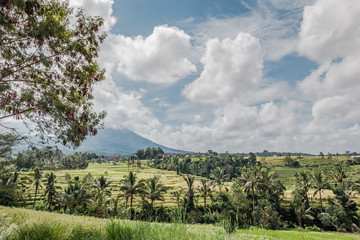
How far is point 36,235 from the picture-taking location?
21.0 feet

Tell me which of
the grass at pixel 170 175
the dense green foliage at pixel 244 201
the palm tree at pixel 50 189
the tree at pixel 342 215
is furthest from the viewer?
the grass at pixel 170 175

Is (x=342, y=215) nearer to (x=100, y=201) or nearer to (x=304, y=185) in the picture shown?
(x=304, y=185)

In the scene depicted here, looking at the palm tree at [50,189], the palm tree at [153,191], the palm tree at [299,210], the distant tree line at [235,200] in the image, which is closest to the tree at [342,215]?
the distant tree line at [235,200]

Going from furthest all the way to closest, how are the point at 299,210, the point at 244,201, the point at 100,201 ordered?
the point at 244,201 < the point at 299,210 < the point at 100,201

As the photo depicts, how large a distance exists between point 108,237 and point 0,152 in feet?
29.0

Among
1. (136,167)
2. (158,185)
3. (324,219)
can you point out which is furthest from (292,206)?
(136,167)

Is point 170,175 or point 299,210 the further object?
point 170,175

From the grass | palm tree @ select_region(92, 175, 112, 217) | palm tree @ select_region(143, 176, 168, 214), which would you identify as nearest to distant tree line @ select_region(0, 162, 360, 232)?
palm tree @ select_region(143, 176, 168, 214)

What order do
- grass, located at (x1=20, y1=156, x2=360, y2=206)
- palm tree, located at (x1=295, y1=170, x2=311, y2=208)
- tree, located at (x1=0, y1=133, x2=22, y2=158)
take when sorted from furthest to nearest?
1. grass, located at (x1=20, y1=156, x2=360, y2=206)
2. palm tree, located at (x1=295, y1=170, x2=311, y2=208)
3. tree, located at (x1=0, y1=133, x2=22, y2=158)

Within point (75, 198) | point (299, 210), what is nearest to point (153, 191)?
point (75, 198)

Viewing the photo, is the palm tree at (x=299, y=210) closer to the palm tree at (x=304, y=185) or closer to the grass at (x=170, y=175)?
the palm tree at (x=304, y=185)

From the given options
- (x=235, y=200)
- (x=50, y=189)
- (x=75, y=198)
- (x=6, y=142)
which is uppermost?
(x=6, y=142)

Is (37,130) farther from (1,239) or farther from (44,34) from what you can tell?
(1,239)

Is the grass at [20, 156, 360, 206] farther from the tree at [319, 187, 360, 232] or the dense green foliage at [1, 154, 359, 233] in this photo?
the tree at [319, 187, 360, 232]
